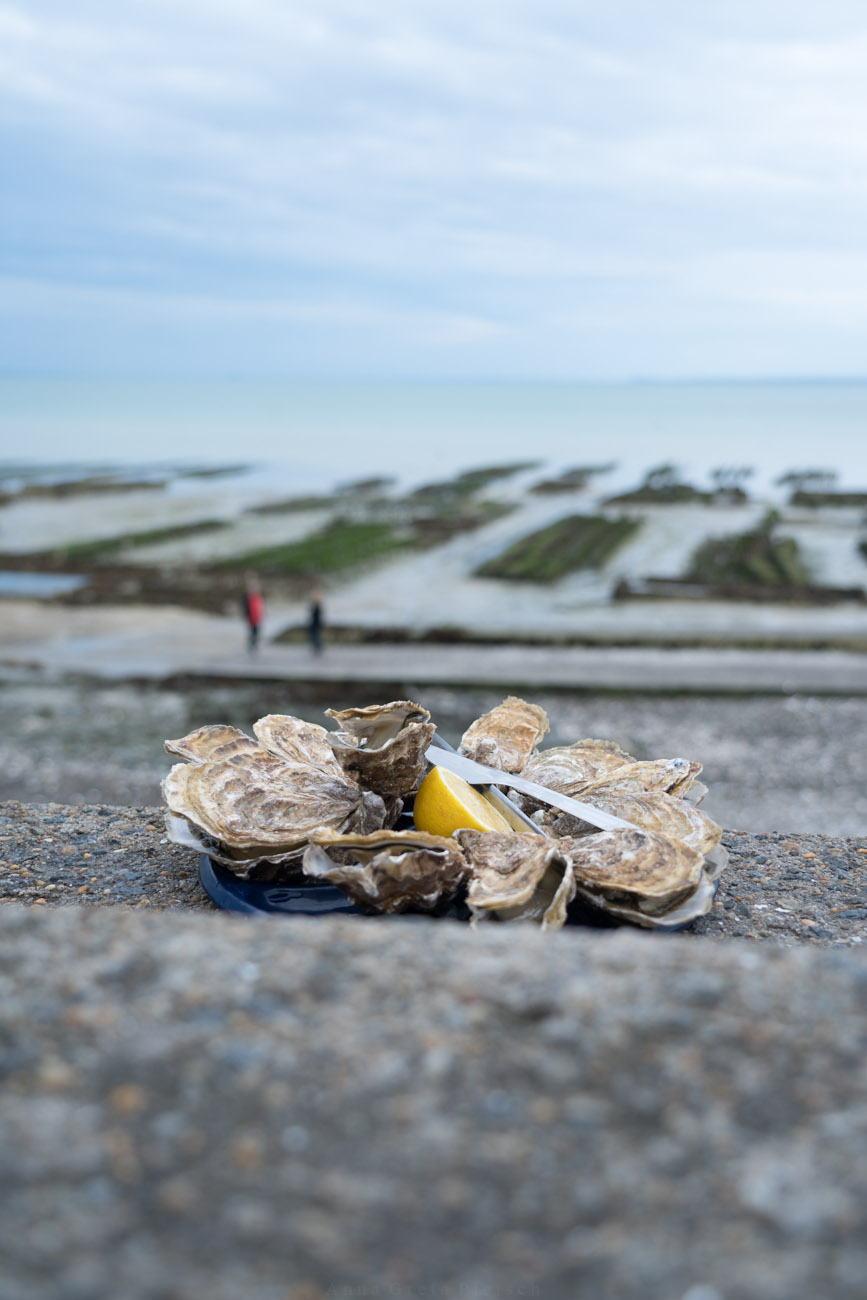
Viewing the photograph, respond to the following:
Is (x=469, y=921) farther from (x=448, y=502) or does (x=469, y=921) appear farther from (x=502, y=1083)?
(x=448, y=502)

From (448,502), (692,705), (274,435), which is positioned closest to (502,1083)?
(692,705)

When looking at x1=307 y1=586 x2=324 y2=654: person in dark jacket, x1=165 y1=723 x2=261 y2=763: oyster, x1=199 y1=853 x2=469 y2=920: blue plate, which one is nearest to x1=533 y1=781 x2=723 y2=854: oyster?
x1=199 y1=853 x2=469 y2=920: blue plate

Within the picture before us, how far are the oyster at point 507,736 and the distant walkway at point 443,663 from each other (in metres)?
11.0

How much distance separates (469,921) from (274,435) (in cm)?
10371

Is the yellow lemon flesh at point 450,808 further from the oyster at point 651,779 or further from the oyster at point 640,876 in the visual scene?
the oyster at point 651,779

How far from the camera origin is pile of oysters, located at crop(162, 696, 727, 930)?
351cm

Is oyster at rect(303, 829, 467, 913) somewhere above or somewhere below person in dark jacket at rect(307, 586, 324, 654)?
above

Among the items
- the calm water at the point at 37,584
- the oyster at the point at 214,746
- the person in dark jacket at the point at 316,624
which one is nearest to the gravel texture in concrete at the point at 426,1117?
the oyster at the point at 214,746

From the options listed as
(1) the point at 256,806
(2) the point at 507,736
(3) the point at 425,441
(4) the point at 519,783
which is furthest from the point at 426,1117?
(3) the point at 425,441

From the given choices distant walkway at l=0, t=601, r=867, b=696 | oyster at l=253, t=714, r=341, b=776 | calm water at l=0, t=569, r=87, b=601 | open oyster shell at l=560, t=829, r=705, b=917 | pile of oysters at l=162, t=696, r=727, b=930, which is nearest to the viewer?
pile of oysters at l=162, t=696, r=727, b=930

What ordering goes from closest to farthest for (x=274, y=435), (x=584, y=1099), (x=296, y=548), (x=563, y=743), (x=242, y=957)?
(x=584, y=1099)
(x=242, y=957)
(x=563, y=743)
(x=296, y=548)
(x=274, y=435)

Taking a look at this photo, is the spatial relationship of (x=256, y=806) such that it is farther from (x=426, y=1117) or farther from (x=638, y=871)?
(x=426, y=1117)

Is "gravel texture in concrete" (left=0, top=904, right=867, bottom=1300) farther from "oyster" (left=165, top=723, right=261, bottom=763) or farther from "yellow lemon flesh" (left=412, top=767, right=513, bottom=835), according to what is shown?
"oyster" (left=165, top=723, right=261, bottom=763)

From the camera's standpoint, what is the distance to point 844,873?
4.87m
